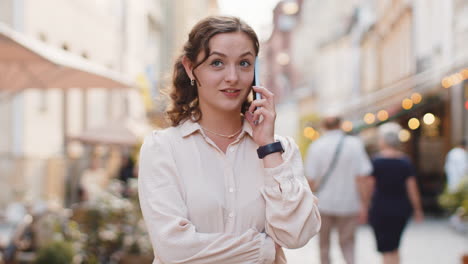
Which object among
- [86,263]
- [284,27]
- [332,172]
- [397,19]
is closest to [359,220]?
[332,172]

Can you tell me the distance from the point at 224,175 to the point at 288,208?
0.28 metres

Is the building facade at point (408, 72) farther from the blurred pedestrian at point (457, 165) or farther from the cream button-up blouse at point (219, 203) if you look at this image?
the cream button-up blouse at point (219, 203)

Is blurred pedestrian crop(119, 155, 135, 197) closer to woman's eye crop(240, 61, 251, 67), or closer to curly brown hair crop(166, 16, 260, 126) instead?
curly brown hair crop(166, 16, 260, 126)

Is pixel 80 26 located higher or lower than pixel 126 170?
higher

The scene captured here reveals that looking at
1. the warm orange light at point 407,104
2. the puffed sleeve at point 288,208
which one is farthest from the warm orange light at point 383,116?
the puffed sleeve at point 288,208

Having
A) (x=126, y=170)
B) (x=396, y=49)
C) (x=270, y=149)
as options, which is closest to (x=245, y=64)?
(x=270, y=149)

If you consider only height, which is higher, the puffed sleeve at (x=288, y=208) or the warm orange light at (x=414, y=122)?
the warm orange light at (x=414, y=122)

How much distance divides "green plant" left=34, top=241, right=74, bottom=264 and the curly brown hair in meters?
4.10

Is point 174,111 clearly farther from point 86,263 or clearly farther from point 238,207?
point 86,263

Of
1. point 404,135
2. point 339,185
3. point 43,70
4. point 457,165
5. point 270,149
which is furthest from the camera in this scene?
point 404,135

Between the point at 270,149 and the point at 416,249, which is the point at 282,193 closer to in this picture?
the point at 270,149

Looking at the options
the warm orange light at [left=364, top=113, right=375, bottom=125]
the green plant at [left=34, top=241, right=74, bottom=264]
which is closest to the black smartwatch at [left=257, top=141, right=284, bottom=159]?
the green plant at [left=34, top=241, right=74, bottom=264]

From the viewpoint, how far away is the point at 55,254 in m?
6.34

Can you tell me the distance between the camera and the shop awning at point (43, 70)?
17.6 ft
